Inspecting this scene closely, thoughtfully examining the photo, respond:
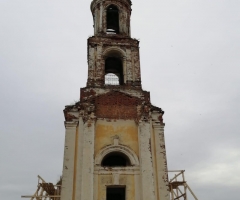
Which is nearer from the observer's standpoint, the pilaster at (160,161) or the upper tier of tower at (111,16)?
the pilaster at (160,161)

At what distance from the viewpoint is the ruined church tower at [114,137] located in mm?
10617

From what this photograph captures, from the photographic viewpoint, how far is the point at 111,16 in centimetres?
1638

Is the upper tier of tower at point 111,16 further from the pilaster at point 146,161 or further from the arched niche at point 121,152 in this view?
the arched niche at point 121,152

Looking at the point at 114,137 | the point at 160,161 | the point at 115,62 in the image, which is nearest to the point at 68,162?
the point at 114,137

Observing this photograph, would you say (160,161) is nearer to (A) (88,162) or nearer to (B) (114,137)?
(B) (114,137)

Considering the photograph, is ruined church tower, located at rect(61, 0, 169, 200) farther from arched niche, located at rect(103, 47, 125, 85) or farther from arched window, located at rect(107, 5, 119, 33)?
arched window, located at rect(107, 5, 119, 33)

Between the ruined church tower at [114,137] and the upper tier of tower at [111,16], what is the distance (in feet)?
3.05

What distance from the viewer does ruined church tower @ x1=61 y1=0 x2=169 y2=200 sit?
10617 mm

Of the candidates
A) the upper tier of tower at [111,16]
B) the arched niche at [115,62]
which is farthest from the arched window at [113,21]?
the arched niche at [115,62]

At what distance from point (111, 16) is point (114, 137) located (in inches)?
306

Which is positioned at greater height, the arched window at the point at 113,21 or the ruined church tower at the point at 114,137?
the arched window at the point at 113,21

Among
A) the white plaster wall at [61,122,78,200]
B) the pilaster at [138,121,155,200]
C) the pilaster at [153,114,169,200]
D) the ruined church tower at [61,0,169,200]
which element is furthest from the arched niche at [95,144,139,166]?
the white plaster wall at [61,122,78,200]

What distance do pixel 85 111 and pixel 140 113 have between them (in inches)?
86.5

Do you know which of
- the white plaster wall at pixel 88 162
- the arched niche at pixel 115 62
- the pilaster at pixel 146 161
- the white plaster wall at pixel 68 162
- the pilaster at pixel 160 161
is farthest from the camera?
the arched niche at pixel 115 62
